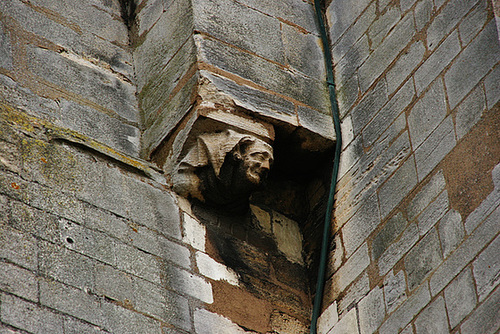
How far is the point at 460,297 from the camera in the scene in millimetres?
3625

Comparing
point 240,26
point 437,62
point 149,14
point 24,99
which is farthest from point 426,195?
point 149,14

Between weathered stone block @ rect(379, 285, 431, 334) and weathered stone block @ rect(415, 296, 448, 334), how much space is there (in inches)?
1.6

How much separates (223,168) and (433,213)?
1.06 m

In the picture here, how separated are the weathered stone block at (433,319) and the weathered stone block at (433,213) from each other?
0.36 meters

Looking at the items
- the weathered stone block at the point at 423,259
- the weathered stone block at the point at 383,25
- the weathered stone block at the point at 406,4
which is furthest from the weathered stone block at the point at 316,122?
the weathered stone block at the point at 423,259

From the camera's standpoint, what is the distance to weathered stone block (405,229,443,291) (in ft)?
12.7

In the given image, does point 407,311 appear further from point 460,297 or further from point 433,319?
point 460,297

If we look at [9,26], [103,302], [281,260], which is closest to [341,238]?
[281,260]

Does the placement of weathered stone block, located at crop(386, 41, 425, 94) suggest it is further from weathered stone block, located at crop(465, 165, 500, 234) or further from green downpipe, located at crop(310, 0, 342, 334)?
weathered stone block, located at crop(465, 165, 500, 234)

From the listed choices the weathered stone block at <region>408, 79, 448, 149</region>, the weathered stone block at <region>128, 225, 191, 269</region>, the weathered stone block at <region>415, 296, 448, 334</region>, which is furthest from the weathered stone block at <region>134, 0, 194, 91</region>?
the weathered stone block at <region>415, 296, 448, 334</region>

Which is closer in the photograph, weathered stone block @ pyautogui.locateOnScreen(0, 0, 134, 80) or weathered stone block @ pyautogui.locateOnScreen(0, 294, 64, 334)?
weathered stone block @ pyautogui.locateOnScreen(0, 294, 64, 334)

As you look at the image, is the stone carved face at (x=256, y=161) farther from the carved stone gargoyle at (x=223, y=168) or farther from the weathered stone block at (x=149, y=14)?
the weathered stone block at (x=149, y=14)

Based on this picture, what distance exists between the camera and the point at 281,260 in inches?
183

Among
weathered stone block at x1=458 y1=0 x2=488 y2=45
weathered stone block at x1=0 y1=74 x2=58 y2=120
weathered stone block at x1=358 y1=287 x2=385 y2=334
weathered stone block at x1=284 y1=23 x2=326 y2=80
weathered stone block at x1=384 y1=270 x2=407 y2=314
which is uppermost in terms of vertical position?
weathered stone block at x1=458 y1=0 x2=488 y2=45
